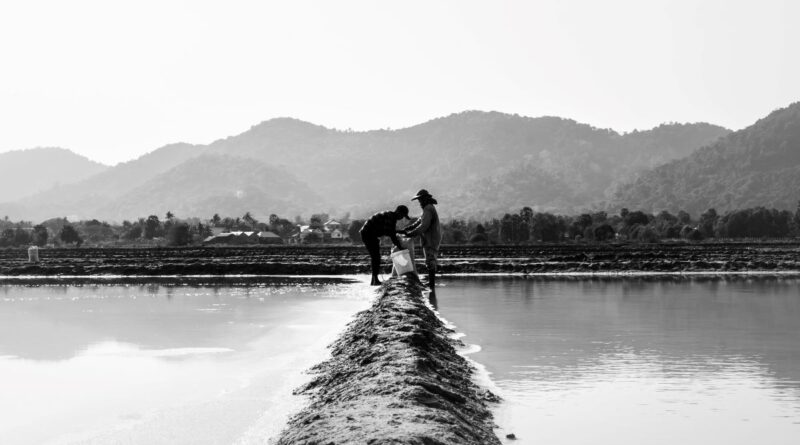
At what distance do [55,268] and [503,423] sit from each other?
32.2 meters

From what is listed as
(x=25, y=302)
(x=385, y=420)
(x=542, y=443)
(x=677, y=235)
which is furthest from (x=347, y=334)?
(x=677, y=235)

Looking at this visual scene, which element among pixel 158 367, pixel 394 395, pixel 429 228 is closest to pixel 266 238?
pixel 429 228

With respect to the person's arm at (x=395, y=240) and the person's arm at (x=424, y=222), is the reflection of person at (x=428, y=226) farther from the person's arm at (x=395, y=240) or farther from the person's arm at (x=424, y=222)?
the person's arm at (x=395, y=240)

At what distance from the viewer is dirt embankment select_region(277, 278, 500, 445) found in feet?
15.4

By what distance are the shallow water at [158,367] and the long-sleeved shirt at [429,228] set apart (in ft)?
5.13

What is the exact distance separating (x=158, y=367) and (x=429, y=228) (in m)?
6.67

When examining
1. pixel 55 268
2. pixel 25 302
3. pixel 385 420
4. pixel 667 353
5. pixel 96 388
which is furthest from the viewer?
pixel 55 268

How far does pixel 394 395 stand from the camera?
553 centimetres

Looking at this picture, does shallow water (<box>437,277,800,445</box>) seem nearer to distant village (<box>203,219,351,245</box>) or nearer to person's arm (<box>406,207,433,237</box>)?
person's arm (<box>406,207,433,237</box>)

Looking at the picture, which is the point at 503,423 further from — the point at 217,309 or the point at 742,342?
the point at 217,309

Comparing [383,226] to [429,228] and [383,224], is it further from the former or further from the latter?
[429,228]

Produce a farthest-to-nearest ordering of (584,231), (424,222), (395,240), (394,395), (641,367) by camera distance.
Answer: (584,231)
(395,240)
(424,222)
(641,367)
(394,395)

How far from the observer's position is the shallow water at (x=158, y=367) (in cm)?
609

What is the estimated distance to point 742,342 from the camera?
10.5 m
